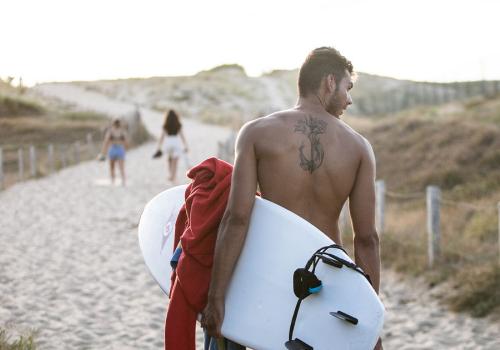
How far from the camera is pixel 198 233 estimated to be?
314cm

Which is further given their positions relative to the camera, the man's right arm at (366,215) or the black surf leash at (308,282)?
the man's right arm at (366,215)

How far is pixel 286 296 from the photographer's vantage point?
312 centimetres

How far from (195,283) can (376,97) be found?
3023 inches

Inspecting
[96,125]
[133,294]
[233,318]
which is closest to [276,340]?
[233,318]

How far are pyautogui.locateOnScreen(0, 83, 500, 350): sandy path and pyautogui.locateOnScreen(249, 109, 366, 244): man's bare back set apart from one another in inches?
123

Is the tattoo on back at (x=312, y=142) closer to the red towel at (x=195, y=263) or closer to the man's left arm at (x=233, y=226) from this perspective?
the man's left arm at (x=233, y=226)

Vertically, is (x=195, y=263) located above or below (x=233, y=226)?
below

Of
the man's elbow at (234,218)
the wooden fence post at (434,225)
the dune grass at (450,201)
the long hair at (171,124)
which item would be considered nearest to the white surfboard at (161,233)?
the man's elbow at (234,218)

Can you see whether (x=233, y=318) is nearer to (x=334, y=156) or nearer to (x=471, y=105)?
(x=334, y=156)

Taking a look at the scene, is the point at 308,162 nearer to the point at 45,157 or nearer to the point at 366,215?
the point at 366,215

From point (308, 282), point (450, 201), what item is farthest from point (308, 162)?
point (450, 201)

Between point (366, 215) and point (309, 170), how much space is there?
1.03 ft

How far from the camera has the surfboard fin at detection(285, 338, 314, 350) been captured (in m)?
3.02

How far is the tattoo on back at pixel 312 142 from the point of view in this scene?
3123 mm
